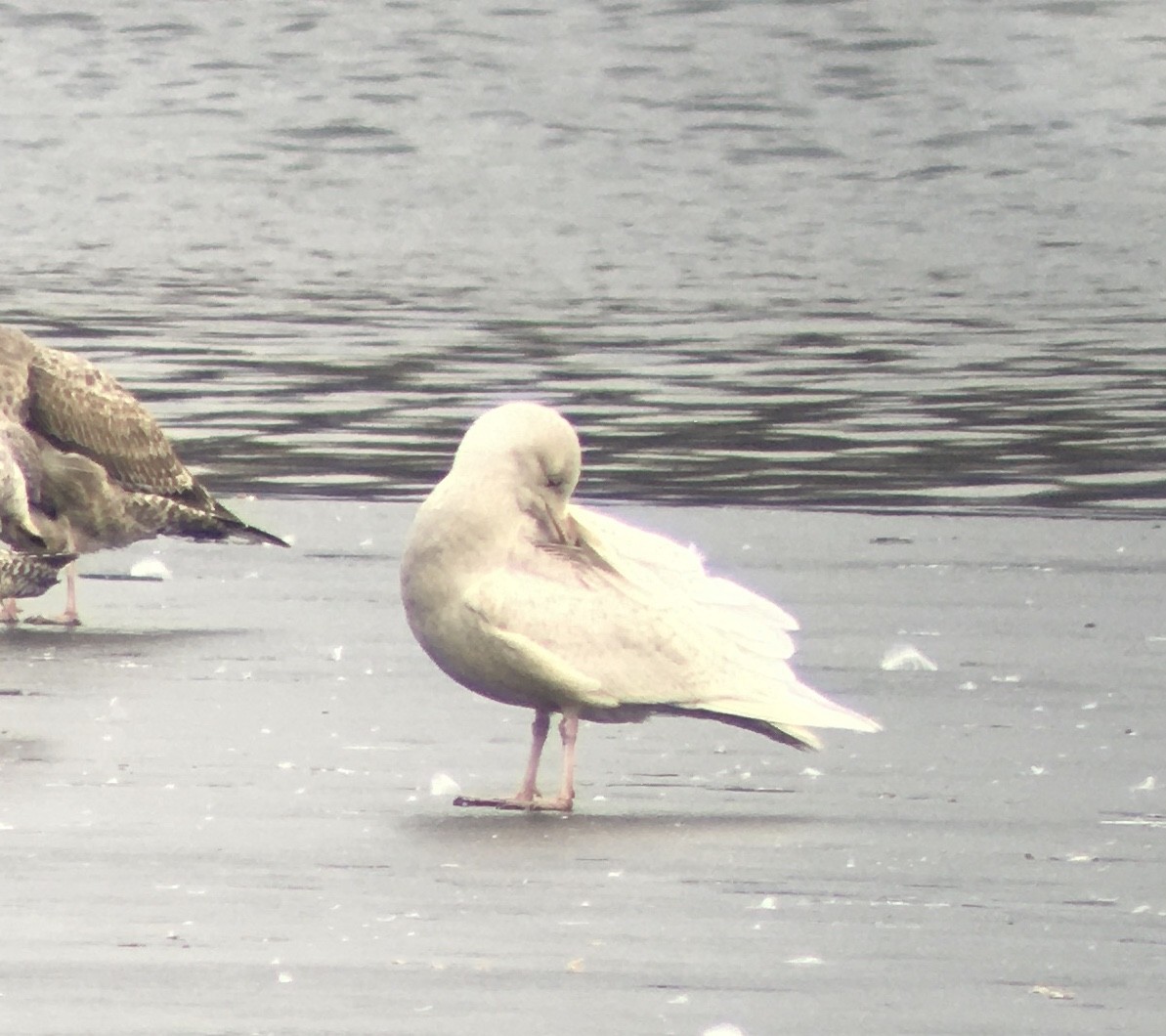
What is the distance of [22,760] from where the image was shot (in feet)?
34.4

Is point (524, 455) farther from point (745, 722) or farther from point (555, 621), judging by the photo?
point (745, 722)

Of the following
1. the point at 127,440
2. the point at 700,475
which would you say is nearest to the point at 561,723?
the point at 127,440

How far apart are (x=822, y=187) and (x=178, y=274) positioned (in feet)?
56.4

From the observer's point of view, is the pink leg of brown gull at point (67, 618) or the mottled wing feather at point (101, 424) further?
the mottled wing feather at point (101, 424)

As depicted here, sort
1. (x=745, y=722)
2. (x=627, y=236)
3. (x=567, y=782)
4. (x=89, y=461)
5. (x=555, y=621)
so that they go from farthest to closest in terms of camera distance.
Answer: (x=627, y=236), (x=89, y=461), (x=745, y=722), (x=555, y=621), (x=567, y=782)

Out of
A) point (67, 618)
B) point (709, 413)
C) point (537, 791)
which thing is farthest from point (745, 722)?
point (709, 413)

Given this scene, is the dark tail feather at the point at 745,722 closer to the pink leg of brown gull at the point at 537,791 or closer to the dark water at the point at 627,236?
the pink leg of brown gull at the point at 537,791

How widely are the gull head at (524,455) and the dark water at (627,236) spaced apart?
304 inches

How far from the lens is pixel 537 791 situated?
9938mm

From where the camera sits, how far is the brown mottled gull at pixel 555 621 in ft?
32.2

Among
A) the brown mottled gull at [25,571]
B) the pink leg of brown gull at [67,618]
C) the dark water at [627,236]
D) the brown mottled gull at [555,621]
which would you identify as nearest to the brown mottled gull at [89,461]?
the pink leg of brown gull at [67,618]

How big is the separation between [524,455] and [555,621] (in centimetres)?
45

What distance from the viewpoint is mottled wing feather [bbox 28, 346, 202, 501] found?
1454cm

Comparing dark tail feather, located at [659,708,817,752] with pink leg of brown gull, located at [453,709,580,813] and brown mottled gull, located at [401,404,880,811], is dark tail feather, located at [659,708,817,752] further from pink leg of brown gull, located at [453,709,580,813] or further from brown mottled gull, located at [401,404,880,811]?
pink leg of brown gull, located at [453,709,580,813]
